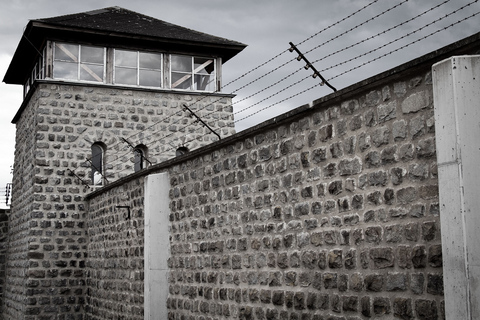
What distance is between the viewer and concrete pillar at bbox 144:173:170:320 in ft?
29.6

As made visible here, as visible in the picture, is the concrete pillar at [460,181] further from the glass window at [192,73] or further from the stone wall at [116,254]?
the glass window at [192,73]

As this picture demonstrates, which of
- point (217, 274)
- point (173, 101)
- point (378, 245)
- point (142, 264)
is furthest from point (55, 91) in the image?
point (378, 245)

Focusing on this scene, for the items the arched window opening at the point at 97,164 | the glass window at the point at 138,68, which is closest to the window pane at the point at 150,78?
the glass window at the point at 138,68

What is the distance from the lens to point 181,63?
1592 centimetres

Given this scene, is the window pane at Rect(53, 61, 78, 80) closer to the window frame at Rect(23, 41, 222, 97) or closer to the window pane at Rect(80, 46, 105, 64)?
the window frame at Rect(23, 41, 222, 97)

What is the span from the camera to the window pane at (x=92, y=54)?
1505 cm

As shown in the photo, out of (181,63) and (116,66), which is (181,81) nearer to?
(181,63)

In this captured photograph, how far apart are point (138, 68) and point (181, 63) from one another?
1106 millimetres

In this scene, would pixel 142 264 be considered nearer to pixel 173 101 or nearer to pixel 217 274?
pixel 217 274

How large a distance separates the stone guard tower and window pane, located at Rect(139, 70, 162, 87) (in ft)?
0.08

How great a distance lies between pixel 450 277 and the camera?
4.19m

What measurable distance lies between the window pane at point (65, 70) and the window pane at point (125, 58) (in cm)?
102

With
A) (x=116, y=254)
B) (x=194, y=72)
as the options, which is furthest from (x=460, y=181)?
(x=194, y=72)

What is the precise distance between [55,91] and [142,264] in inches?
249
